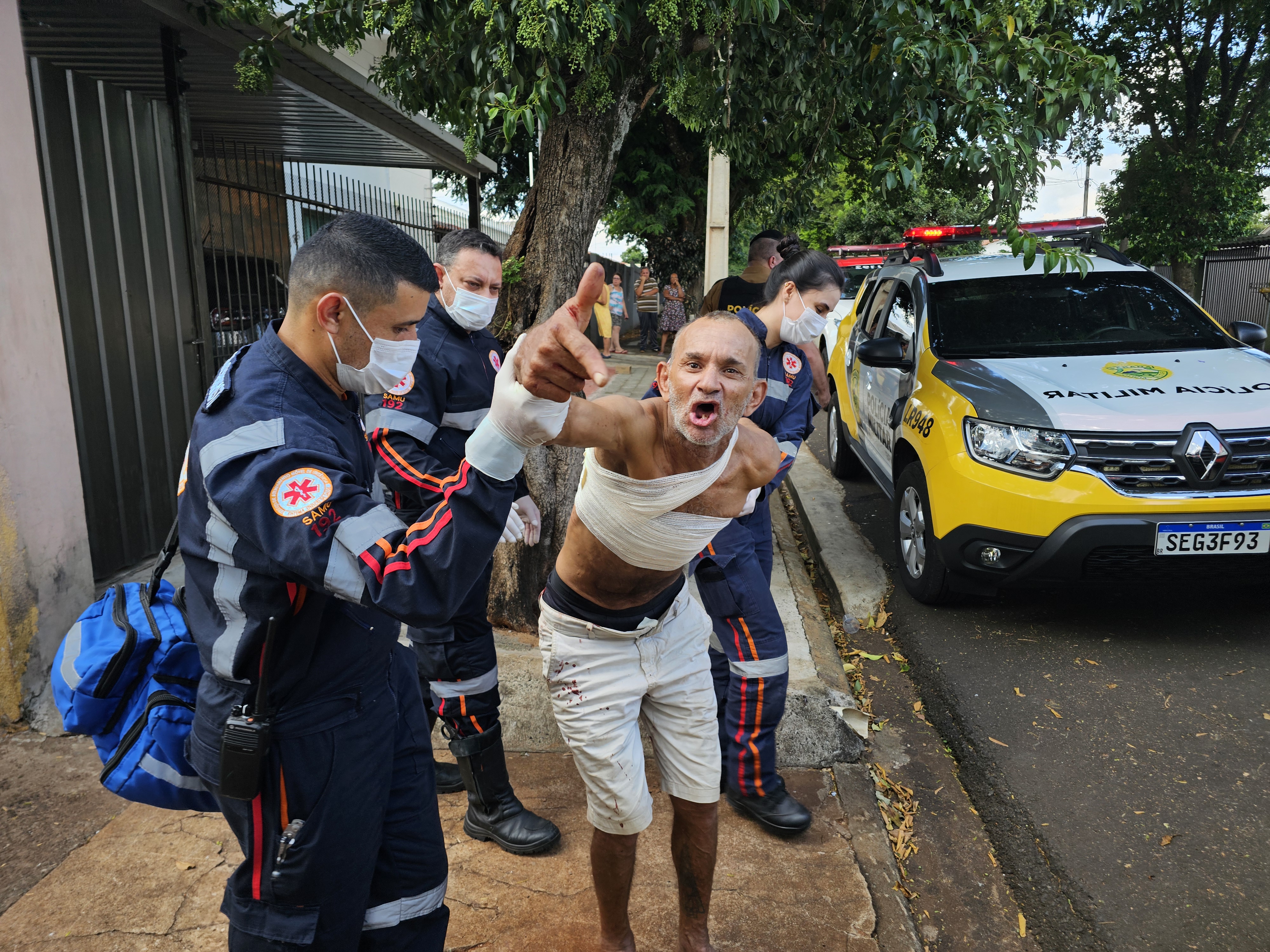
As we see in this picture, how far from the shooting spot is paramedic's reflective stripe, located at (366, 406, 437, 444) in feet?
11.0

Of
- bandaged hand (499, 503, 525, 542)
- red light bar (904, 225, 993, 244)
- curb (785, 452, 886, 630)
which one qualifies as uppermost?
red light bar (904, 225, 993, 244)

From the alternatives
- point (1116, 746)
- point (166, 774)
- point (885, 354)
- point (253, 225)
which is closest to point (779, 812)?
point (1116, 746)

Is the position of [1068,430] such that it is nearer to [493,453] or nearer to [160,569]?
[493,453]

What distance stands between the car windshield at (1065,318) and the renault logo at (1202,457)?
111 centimetres

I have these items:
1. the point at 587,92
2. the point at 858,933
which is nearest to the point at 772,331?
the point at 587,92

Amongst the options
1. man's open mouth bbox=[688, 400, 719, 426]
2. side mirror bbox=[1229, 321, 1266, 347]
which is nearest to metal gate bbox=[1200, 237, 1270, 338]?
side mirror bbox=[1229, 321, 1266, 347]

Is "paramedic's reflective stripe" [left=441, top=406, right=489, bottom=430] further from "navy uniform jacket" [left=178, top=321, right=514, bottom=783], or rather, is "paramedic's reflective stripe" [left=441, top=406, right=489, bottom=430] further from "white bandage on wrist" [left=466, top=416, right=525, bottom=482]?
"white bandage on wrist" [left=466, top=416, right=525, bottom=482]

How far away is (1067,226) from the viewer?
704cm

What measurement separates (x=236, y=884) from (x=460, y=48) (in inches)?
139

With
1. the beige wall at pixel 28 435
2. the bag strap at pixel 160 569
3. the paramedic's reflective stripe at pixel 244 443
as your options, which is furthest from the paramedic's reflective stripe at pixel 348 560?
the beige wall at pixel 28 435

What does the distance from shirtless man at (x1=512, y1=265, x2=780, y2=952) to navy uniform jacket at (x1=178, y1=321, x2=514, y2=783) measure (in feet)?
2.26

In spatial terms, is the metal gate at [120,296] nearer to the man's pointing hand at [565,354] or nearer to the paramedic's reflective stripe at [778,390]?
the paramedic's reflective stripe at [778,390]

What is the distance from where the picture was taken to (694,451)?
8.18ft

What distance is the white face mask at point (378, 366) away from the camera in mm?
1914
